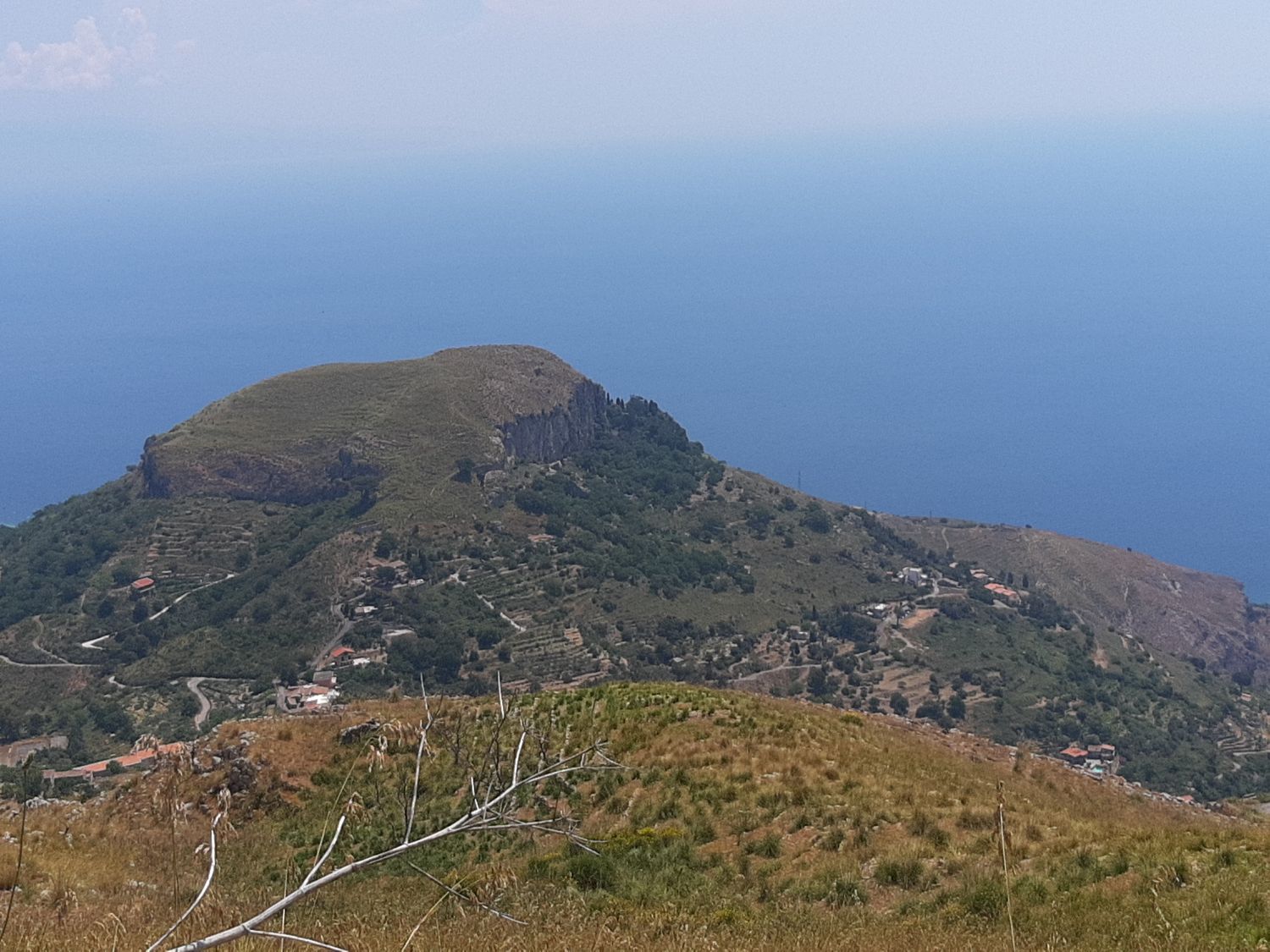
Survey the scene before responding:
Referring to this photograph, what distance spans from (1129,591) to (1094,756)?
36.8 m

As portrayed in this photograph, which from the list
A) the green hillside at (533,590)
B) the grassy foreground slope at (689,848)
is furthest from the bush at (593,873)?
the green hillside at (533,590)

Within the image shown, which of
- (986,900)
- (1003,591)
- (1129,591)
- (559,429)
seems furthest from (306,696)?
(1129,591)

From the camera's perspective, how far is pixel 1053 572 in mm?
79812

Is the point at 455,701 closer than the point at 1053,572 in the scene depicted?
A: Yes

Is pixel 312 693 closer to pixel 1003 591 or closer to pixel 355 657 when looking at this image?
pixel 355 657

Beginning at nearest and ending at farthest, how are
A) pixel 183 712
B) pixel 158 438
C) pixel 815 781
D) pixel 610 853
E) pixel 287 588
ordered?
pixel 610 853, pixel 815 781, pixel 183 712, pixel 287 588, pixel 158 438

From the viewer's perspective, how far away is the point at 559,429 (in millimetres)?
82438

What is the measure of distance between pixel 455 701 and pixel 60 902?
34.9 ft

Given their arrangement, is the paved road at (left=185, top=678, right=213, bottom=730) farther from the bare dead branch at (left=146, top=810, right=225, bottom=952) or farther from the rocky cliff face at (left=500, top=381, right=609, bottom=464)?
the bare dead branch at (left=146, top=810, right=225, bottom=952)

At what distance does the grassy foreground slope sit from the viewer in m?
6.60

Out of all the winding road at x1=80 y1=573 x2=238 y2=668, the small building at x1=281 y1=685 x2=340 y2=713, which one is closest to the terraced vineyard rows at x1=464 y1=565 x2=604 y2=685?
the small building at x1=281 y1=685 x2=340 y2=713

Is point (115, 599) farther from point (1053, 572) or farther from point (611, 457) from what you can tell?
point (1053, 572)

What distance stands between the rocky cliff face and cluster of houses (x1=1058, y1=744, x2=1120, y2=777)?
4293cm

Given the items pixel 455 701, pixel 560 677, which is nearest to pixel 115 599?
pixel 560 677
